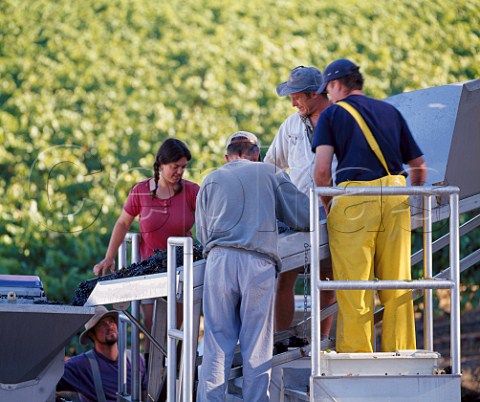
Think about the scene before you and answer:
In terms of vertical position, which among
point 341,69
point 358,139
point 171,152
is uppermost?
point 341,69

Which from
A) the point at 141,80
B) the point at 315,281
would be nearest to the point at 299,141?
the point at 315,281

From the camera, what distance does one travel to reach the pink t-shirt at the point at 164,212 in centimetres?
790

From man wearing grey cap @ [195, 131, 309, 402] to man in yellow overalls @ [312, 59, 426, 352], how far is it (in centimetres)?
36

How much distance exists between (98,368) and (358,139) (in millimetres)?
3626

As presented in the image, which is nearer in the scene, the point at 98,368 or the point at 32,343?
the point at 32,343

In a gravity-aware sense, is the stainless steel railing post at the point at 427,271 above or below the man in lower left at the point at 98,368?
above

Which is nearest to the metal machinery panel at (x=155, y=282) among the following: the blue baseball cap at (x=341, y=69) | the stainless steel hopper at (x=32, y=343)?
the stainless steel hopper at (x=32, y=343)

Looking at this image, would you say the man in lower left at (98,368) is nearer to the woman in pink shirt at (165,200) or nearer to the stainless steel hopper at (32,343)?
the woman in pink shirt at (165,200)

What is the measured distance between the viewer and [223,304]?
6.29 metres

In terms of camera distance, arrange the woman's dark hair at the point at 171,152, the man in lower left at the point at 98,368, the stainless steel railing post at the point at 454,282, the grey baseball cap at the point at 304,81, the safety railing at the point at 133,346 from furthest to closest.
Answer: the man in lower left at the point at 98,368, the safety railing at the point at 133,346, the woman's dark hair at the point at 171,152, the grey baseball cap at the point at 304,81, the stainless steel railing post at the point at 454,282

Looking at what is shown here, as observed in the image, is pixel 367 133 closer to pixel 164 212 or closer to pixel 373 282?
pixel 373 282

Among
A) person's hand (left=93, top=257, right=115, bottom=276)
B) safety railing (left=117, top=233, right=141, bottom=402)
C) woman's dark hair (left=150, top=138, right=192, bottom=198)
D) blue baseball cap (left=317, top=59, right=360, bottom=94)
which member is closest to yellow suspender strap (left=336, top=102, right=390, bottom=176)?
blue baseball cap (left=317, top=59, right=360, bottom=94)

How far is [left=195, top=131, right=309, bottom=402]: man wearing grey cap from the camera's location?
6242 millimetres

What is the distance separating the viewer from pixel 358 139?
6.25 meters
